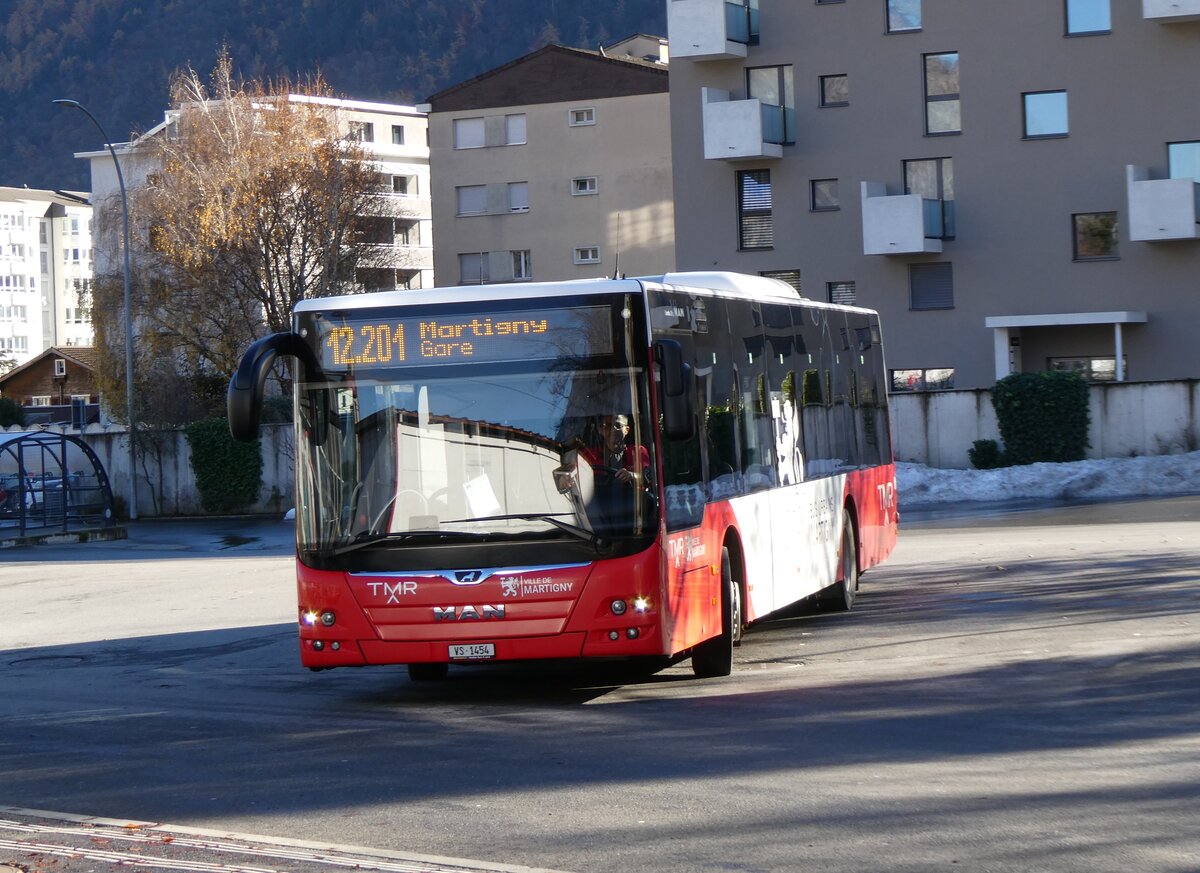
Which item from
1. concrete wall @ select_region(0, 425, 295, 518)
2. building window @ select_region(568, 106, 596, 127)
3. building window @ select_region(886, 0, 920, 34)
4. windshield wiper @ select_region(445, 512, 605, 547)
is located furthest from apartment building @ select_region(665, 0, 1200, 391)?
windshield wiper @ select_region(445, 512, 605, 547)

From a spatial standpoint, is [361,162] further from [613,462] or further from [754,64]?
[613,462]

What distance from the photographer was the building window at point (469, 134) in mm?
72938

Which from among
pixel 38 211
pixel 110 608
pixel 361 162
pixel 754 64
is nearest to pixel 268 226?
pixel 361 162

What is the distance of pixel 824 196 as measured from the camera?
49.7 metres

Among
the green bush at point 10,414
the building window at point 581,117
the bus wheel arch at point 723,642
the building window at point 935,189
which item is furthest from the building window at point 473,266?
the bus wheel arch at point 723,642

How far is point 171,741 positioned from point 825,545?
6828mm

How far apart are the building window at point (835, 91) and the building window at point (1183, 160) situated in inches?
349

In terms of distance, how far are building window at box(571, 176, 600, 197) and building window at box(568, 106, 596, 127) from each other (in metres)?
2.18

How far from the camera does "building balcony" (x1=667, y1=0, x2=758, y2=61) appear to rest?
4925 centimetres

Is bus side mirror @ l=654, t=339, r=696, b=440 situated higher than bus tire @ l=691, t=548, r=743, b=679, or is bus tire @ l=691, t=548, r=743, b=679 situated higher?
bus side mirror @ l=654, t=339, r=696, b=440

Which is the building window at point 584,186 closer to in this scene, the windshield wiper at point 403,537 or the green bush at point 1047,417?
the green bush at point 1047,417

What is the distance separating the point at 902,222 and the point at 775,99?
586 centimetres

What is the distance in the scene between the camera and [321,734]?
10.5 meters

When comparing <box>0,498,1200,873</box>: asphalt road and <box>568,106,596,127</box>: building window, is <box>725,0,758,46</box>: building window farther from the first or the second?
<box>0,498,1200,873</box>: asphalt road
